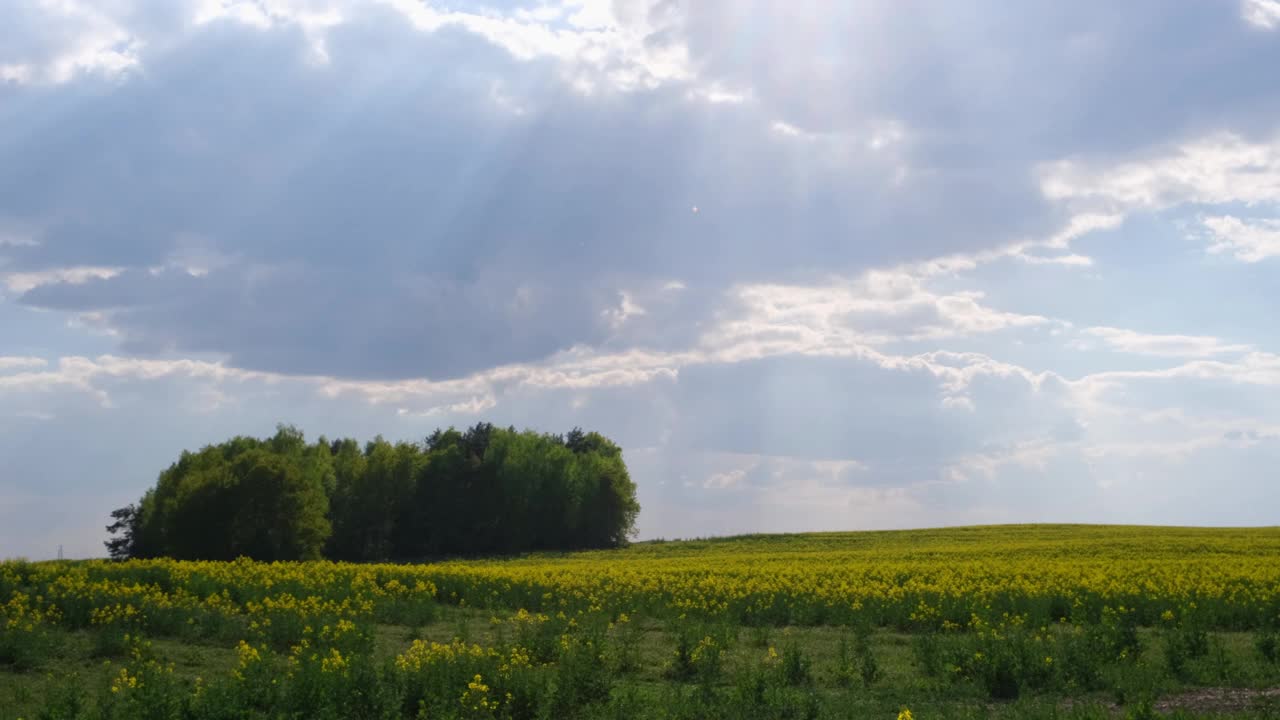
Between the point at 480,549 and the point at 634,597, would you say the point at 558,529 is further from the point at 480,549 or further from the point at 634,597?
the point at 634,597

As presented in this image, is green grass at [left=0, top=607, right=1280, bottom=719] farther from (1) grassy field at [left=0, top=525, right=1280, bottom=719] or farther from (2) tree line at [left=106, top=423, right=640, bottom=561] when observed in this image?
(2) tree line at [left=106, top=423, right=640, bottom=561]

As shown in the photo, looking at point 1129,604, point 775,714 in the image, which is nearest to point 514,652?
point 775,714

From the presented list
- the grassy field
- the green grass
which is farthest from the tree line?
the green grass

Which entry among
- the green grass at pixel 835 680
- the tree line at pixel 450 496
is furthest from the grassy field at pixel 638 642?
the tree line at pixel 450 496

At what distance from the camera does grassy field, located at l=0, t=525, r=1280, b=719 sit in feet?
39.3

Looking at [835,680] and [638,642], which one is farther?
[638,642]

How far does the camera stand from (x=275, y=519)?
156 ft

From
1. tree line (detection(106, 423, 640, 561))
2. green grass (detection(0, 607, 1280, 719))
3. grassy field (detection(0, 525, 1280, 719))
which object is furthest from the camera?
tree line (detection(106, 423, 640, 561))

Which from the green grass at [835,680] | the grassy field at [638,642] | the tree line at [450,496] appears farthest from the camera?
the tree line at [450,496]

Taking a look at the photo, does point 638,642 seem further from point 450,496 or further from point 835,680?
point 450,496

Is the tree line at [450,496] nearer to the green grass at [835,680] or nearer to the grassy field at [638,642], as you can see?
the grassy field at [638,642]

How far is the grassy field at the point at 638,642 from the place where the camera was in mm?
11969

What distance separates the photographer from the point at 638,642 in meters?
18.4

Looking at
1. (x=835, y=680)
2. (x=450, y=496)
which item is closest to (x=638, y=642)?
(x=835, y=680)
